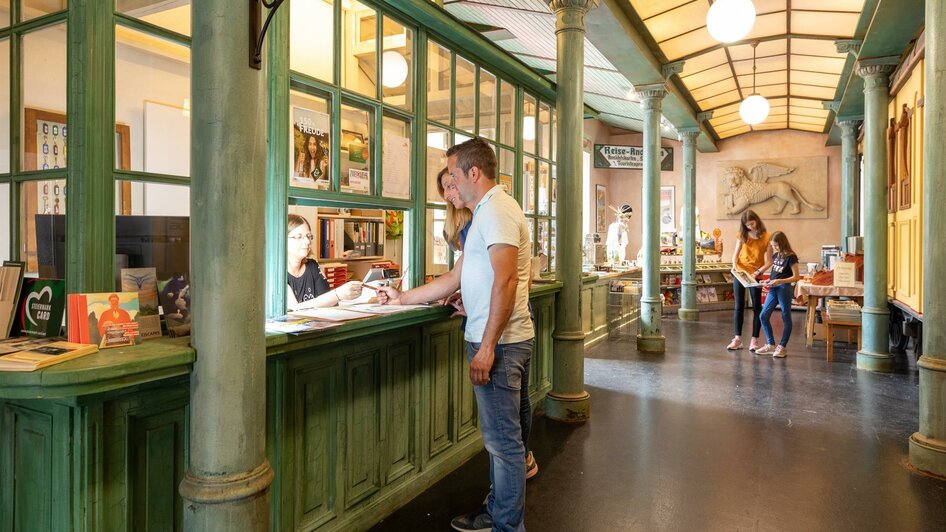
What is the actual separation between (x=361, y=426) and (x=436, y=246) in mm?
1255

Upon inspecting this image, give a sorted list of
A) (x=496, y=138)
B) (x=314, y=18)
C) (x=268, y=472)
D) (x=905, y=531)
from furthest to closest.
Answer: (x=496, y=138), (x=905, y=531), (x=314, y=18), (x=268, y=472)

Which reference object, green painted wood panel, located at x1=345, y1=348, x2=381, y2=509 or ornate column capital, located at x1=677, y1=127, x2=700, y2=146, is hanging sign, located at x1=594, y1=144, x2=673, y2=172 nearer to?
ornate column capital, located at x1=677, y1=127, x2=700, y2=146

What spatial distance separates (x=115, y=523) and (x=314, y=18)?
211 centimetres

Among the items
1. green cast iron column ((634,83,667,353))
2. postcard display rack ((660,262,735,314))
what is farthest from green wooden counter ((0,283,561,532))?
postcard display rack ((660,262,735,314))

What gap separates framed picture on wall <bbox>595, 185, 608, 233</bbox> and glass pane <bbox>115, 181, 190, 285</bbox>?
12999 millimetres

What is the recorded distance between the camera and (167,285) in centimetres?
210

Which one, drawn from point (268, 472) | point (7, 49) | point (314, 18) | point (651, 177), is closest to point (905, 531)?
point (268, 472)

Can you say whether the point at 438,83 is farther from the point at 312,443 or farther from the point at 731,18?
the point at 731,18

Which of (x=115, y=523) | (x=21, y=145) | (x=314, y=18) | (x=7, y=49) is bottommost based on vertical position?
(x=115, y=523)

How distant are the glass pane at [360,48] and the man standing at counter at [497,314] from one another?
0.61 metres

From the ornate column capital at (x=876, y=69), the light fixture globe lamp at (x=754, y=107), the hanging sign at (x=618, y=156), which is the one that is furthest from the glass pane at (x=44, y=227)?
the hanging sign at (x=618, y=156)

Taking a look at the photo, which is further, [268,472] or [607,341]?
[607,341]

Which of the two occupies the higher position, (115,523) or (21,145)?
(21,145)

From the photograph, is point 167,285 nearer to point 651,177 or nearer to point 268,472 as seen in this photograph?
point 268,472
